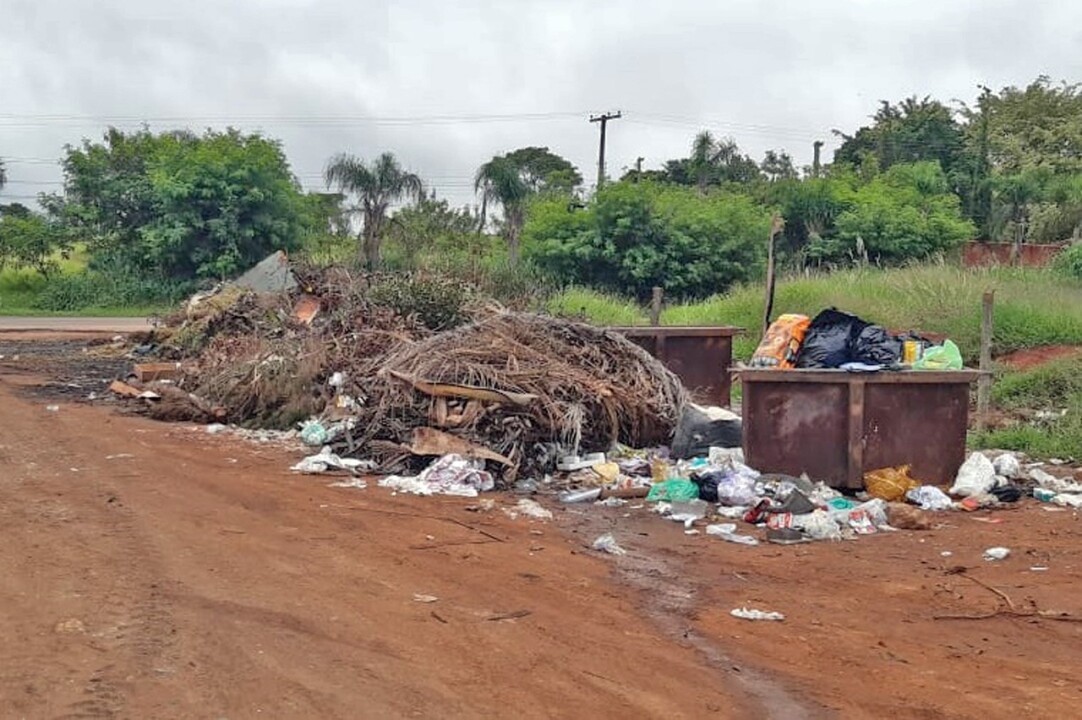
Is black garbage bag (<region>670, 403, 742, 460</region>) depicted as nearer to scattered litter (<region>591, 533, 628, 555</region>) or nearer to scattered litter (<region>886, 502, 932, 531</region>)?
scattered litter (<region>886, 502, 932, 531</region>)

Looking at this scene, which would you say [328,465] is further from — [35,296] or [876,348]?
[35,296]

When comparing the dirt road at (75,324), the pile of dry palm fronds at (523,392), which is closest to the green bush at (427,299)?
the pile of dry palm fronds at (523,392)

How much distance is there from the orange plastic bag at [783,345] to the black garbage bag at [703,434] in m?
0.62

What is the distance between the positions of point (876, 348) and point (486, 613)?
207 inches

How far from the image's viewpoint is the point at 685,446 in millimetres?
9531

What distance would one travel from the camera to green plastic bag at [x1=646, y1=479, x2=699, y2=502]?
8148 millimetres

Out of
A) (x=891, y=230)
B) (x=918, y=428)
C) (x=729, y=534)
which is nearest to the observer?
(x=729, y=534)

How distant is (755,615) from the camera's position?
17.1ft

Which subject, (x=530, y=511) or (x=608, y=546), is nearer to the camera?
(x=608, y=546)

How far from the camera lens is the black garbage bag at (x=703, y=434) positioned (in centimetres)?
941

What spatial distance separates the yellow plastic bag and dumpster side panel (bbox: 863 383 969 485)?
0.32 ft

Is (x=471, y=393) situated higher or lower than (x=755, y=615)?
higher

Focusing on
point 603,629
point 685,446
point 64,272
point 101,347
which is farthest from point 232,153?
point 603,629

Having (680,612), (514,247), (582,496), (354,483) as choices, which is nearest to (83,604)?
(680,612)
